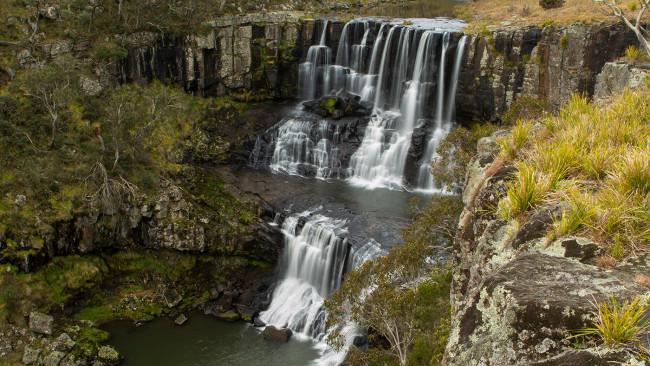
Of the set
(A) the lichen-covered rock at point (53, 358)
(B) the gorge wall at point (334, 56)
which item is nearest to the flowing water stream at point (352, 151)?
(B) the gorge wall at point (334, 56)

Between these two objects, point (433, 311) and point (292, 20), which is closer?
point (433, 311)

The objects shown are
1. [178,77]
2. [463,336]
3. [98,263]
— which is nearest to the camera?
[463,336]

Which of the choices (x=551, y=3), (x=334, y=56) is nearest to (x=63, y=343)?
(x=334, y=56)

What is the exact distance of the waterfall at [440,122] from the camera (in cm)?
4107

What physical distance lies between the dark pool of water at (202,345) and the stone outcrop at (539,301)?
2289 cm

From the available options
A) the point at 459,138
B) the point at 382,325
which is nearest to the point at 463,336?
the point at 382,325

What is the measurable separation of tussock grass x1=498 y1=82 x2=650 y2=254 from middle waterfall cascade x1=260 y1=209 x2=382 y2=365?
20.0 meters

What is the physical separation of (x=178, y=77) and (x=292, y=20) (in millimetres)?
11133

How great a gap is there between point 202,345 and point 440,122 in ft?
80.7

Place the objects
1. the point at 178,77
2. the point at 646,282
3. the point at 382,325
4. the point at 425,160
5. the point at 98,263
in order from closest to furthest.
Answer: the point at 646,282
the point at 382,325
the point at 98,263
the point at 425,160
the point at 178,77

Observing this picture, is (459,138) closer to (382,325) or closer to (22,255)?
(382,325)

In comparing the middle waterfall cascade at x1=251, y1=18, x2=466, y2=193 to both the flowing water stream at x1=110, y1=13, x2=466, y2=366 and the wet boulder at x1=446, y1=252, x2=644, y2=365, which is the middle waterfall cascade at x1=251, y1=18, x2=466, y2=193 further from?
the wet boulder at x1=446, y1=252, x2=644, y2=365

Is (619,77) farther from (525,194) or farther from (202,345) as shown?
(202,345)

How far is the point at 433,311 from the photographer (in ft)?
74.1
